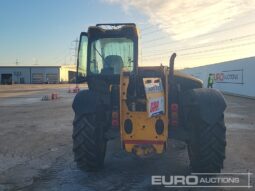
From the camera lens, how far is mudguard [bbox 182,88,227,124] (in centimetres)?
679

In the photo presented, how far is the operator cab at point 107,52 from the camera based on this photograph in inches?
327

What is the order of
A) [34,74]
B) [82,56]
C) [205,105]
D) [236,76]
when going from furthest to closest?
[34,74]
[236,76]
[82,56]
[205,105]

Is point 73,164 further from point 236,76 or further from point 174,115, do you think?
point 236,76

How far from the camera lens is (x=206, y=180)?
6.66 m

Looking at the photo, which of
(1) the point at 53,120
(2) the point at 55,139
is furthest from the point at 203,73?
(2) the point at 55,139

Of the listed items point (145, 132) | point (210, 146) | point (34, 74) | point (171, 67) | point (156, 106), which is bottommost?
point (210, 146)

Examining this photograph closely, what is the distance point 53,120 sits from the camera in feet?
53.2

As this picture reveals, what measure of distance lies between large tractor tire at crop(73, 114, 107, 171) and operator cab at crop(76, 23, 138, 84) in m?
1.47

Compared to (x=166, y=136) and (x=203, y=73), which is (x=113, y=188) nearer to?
(x=166, y=136)

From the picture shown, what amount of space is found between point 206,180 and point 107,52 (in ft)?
12.1

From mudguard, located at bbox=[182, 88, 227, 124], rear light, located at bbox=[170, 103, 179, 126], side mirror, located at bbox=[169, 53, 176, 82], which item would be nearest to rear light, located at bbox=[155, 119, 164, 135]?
rear light, located at bbox=[170, 103, 179, 126]

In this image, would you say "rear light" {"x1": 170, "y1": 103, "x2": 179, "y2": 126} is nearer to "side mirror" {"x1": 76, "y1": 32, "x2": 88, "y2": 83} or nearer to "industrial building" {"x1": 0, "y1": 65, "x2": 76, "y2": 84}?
"side mirror" {"x1": 76, "y1": 32, "x2": 88, "y2": 83}

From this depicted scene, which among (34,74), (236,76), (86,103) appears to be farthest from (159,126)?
(34,74)

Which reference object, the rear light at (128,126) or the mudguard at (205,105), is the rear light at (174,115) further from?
the rear light at (128,126)
